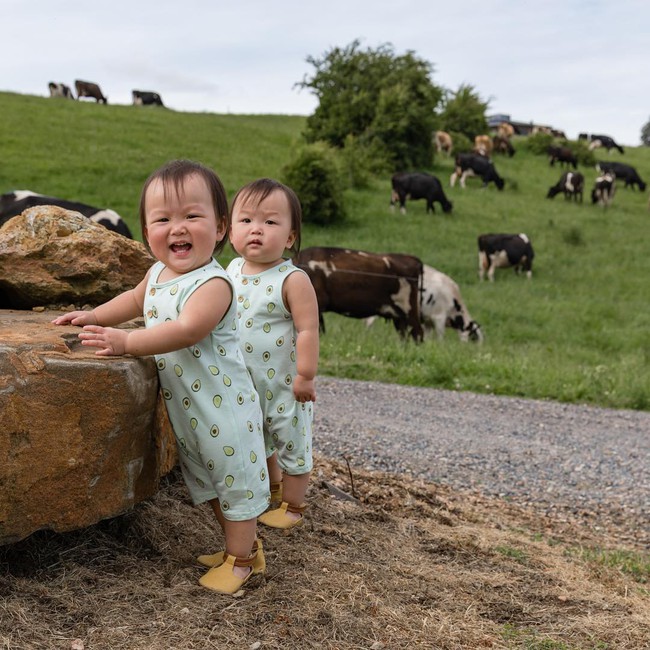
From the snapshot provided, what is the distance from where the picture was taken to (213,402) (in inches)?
125

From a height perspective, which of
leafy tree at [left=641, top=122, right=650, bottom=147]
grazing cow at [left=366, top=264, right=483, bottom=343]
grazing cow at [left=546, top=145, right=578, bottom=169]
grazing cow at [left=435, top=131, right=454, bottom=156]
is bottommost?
grazing cow at [left=366, top=264, right=483, bottom=343]

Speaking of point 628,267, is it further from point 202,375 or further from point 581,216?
point 202,375

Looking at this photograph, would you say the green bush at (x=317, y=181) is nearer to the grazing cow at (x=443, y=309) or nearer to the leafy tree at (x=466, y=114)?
the grazing cow at (x=443, y=309)

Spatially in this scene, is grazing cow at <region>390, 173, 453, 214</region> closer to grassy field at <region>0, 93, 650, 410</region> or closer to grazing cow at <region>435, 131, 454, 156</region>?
grassy field at <region>0, 93, 650, 410</region>

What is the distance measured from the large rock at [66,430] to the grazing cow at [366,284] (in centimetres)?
1051

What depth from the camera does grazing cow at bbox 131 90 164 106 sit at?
186 feet

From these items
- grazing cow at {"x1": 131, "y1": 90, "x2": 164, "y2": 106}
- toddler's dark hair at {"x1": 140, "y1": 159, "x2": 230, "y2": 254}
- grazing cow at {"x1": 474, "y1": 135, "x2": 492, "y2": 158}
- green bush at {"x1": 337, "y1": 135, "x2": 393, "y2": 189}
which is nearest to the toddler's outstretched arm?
toddler's dark hair at {"x1": 140, "y1": 159, "x2": 230, "y2": 254}

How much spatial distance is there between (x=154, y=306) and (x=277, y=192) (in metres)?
0.86

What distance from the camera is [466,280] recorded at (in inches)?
892

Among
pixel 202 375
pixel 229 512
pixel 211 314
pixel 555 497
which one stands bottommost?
pixel 555 497

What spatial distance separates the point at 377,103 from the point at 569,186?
9492mm

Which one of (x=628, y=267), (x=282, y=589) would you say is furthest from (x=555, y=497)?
(x=628, y=267)

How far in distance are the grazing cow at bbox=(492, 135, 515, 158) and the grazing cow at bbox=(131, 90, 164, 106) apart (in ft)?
77.1

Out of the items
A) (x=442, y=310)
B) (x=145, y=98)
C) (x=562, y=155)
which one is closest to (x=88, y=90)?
(x=145, y=98)
